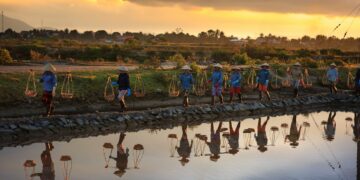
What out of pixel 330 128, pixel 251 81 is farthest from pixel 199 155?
pixel 251 81

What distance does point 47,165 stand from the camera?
1375 centimetres

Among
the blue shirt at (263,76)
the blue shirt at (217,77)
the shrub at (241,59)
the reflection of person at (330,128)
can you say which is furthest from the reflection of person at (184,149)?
the shrub at (241,59)

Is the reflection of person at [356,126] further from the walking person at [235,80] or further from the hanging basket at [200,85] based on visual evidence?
the hanging basket at [200,85]

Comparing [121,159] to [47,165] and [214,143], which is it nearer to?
[47,165]

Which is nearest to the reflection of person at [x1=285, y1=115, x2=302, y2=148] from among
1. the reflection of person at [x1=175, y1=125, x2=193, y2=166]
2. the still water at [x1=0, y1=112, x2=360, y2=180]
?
the still water at [x1=0, y1=112, x2=360, y2=180]

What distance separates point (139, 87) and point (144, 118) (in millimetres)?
6135

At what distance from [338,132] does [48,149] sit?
10.5 metres

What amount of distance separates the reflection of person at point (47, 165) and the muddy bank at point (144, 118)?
1.05 metres

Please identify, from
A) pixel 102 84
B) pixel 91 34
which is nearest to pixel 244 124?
pixel 102 84

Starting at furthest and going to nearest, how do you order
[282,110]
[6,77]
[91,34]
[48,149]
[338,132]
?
[91,34], [282,110], [6,77], [338,132], [48,149]

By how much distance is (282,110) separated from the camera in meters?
25.3

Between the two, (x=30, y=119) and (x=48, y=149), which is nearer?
(x=48, y=149)

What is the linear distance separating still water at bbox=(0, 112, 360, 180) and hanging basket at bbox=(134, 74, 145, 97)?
5.28 metres

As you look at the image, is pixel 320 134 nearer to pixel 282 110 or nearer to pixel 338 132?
pixel 338 132
